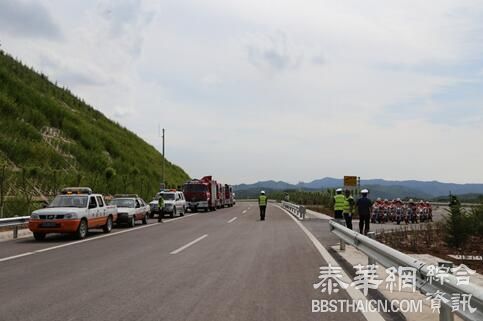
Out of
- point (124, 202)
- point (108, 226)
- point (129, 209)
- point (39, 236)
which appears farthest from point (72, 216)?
point (124, 202)

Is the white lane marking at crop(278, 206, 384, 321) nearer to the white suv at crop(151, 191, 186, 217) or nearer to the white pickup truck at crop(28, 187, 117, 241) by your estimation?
the white pickup truck at crop(28, 187, 117, 241)

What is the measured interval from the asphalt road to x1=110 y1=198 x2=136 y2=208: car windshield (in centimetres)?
902

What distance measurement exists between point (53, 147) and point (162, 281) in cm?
3746

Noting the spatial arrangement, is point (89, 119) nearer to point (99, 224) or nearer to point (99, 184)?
point (99, 184)

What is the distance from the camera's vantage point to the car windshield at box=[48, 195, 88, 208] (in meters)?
18.9

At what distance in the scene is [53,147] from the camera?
43.8 metres

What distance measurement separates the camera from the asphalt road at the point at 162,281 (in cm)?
696

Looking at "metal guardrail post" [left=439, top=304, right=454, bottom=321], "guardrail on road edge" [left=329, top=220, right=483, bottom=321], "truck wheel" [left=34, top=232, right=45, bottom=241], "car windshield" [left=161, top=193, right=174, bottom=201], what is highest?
"car windshield" [left=161, top=193, right=174, bottom=201]

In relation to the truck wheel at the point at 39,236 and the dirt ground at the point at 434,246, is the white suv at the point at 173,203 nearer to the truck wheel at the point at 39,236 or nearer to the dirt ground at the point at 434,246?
the truck wheel at the point at 39,236

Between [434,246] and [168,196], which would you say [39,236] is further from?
[168,196]

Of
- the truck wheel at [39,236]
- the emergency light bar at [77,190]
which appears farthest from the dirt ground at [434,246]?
the truck wheel at [39,236]

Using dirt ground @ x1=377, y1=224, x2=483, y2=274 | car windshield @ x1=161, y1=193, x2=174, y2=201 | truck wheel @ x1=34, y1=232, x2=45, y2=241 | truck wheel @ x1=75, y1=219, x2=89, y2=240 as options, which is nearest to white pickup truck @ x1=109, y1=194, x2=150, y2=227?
truck wheel @ x1=75, y1=219, x2=89, y2=240

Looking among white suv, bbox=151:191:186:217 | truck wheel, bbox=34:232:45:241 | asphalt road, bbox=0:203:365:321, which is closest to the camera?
asphalt road, bbox=0:203:365:321

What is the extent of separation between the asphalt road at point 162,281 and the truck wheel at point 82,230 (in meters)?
1.67
